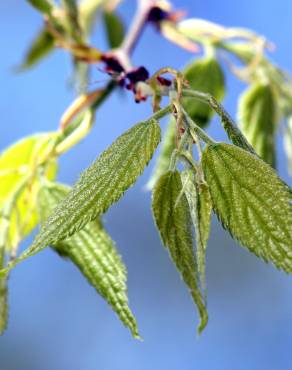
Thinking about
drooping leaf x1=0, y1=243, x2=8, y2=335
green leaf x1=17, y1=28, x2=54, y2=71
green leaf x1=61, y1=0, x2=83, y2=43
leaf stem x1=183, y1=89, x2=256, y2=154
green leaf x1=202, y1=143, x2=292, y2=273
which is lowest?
green leaf x1=202, y1=143, x2=292, y2=273

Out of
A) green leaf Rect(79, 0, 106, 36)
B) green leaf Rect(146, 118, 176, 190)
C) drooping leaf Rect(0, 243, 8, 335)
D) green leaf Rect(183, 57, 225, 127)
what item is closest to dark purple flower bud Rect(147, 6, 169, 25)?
green leaf Rect(183, 57, 225, 127)

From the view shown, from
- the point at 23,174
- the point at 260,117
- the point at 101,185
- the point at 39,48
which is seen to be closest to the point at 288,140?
the point at 260,117

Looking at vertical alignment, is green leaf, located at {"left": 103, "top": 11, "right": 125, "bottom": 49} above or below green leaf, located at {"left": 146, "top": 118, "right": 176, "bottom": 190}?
above

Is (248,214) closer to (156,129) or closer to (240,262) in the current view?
(156,129)

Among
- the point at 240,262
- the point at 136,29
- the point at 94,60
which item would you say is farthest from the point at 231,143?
the point at 240,262

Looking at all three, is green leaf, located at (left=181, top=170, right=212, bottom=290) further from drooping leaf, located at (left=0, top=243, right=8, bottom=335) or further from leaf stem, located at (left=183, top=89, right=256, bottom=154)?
drooping leaf, located at (left=0, top=243, right=8, bottom=335)
